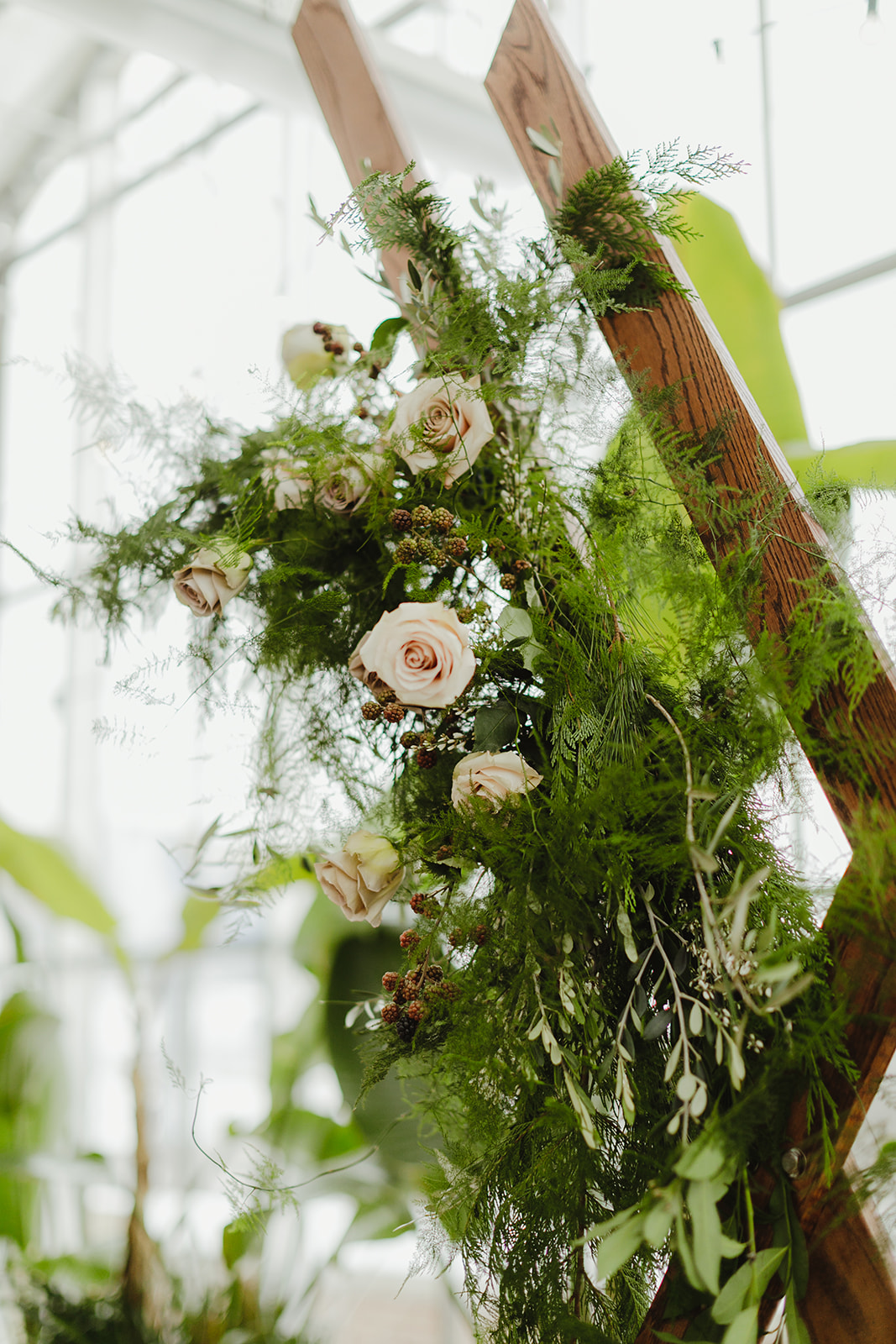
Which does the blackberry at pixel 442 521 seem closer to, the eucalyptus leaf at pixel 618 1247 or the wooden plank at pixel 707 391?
the wooden plank at pixel 707 391

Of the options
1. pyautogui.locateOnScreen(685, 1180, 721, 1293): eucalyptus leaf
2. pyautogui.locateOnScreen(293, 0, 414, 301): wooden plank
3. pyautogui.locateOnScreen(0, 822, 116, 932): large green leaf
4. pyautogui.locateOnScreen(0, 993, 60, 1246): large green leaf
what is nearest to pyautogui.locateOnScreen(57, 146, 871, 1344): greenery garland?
pyautogui.locateOnScreen(685, 1180, 721, 1293): eucalyptus leaf

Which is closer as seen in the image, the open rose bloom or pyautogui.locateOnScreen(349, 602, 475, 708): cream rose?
pyautogui.locateOnScreen(349, 602, 475, 708): cream rose

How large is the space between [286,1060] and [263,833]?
1065 millimetres

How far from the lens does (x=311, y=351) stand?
3.15ft

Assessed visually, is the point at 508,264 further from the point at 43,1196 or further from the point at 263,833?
the point at 43,1196

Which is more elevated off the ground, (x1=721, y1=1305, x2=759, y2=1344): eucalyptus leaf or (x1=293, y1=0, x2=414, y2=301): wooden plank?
(x1=293, y1=0, x2=414, y2=301): wooden plank

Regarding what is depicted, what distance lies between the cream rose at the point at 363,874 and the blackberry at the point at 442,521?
0.25 metres

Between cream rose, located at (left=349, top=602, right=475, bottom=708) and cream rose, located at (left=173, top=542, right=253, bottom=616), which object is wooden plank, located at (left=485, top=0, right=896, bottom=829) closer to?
cream rose, located at (left=349, top=602, right=475, bottom=708)

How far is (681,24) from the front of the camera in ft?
5.82

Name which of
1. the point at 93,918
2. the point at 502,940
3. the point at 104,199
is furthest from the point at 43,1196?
the point at 104,199

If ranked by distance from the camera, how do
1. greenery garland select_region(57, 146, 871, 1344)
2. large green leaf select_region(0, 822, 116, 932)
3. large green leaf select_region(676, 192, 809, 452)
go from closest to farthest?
1. greenery garland select_region(57, 146, 871, 1344)
2. large green leaf select_region(676, 192, 809, 452)
3. large green leaf select_region(0, 822, 116, 932)

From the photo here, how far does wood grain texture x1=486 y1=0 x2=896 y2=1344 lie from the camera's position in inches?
24.2

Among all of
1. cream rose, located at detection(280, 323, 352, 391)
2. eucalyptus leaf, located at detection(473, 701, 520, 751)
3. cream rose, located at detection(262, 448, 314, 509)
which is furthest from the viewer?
cream rose, located at detection(280, 323, 352, 391)

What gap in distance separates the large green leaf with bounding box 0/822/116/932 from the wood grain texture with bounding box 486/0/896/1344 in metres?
1.61
